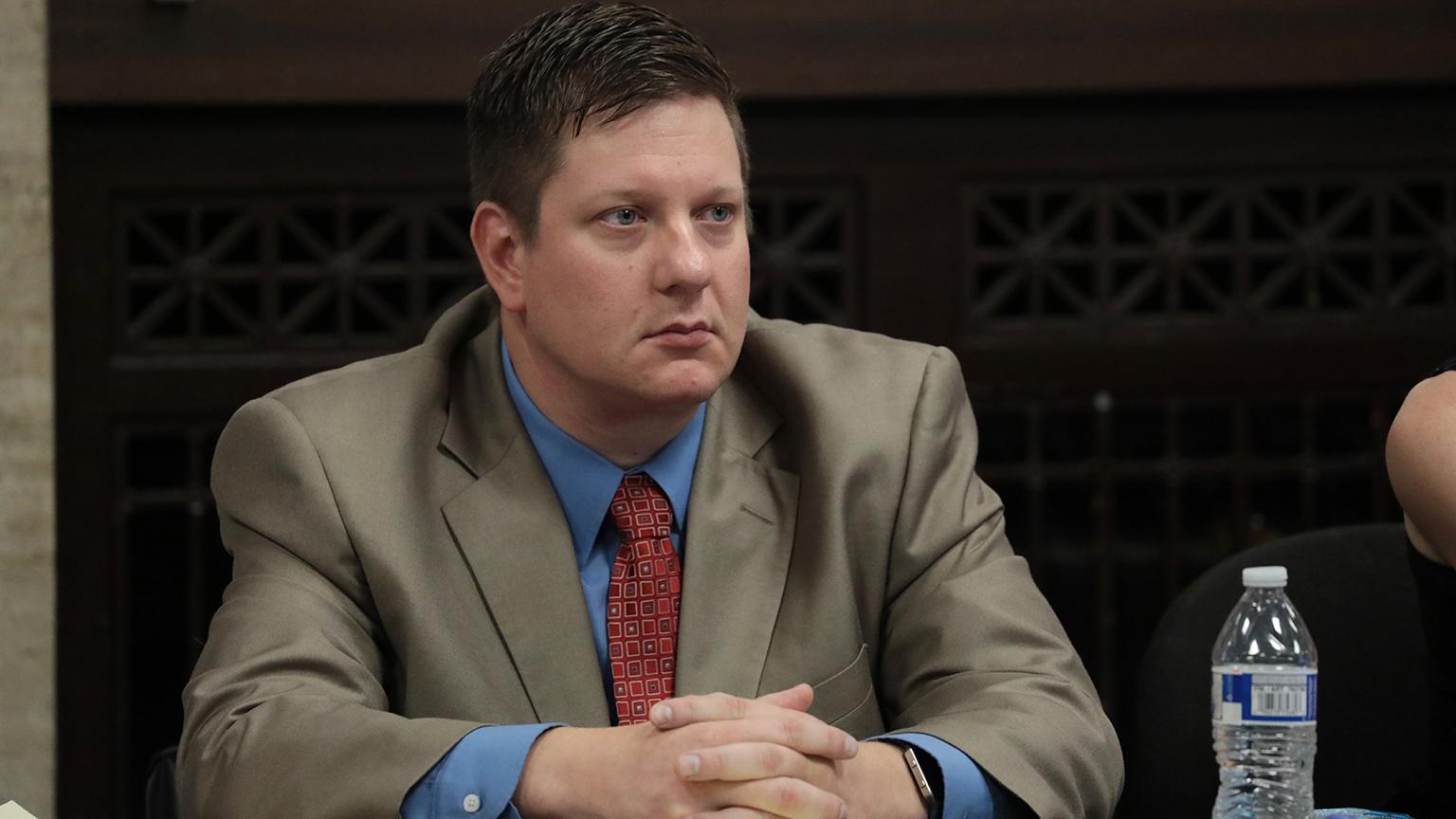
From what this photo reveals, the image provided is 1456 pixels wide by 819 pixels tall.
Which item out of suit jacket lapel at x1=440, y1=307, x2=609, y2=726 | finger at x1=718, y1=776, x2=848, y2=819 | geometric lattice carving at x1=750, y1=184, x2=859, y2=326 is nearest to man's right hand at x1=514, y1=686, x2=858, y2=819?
finger at x1=718, y1=776, x2=848, y2=819

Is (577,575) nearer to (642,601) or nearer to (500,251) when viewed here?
(642,601)

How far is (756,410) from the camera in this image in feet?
6.82

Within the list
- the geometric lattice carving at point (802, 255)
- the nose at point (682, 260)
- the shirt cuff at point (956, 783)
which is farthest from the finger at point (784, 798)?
the geometric lattice carving at point (802, 255)

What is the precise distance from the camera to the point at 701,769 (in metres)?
1.58

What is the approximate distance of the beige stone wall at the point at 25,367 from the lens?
9.65 ft

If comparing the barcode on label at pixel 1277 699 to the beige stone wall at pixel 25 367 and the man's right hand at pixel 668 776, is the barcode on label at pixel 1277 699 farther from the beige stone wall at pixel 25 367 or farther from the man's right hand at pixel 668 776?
the beige stone wall at pixel 25 367

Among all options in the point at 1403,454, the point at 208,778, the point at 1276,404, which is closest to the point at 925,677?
the point at 1403,454

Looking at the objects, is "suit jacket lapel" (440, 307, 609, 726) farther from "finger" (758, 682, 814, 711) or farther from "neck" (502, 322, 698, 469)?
"finger" (758, 682, 814, 711)

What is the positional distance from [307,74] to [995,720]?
1768 millimetres

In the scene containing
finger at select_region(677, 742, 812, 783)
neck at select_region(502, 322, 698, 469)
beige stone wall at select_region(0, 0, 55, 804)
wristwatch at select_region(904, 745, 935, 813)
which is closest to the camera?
finger at select_region(677, 742, 812, 783)

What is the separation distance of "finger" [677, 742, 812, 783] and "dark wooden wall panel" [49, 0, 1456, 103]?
1668 millimetres

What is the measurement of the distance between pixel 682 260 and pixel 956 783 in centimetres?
54

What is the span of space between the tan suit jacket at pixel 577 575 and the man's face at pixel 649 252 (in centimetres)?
17

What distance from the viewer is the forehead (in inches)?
71.6
